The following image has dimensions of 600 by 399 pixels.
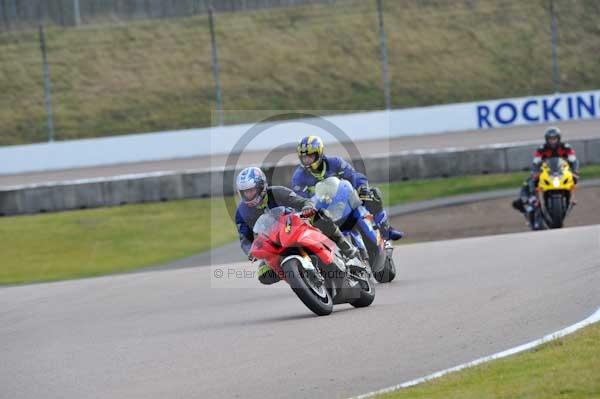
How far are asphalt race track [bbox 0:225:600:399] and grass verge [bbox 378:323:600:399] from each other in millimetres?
407

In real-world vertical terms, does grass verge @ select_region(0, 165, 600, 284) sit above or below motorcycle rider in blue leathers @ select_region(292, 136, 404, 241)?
below

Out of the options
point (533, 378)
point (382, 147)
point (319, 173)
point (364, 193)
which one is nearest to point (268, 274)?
point (319, 173)

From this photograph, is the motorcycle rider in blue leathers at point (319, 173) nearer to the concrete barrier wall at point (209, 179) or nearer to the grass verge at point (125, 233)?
the grass verge at point (125, 233)

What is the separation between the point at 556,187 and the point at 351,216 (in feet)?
24.9

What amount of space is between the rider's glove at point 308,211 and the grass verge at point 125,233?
10550mm

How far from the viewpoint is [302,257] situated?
909 centimetres

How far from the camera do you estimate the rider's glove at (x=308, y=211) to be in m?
9.27

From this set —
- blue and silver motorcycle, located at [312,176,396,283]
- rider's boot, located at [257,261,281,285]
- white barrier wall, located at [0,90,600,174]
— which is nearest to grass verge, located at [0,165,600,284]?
white barrier wall, located at [0,90,600,174]

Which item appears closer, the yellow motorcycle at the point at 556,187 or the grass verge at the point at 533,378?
the grass verge at the point at 533,378

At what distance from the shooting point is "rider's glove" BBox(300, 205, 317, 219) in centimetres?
927

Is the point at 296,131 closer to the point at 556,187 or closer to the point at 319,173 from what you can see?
the point at 556,187

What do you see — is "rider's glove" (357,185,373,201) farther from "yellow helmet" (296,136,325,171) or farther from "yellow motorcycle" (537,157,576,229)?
"yellow motorcycle" (537,157,576,229)

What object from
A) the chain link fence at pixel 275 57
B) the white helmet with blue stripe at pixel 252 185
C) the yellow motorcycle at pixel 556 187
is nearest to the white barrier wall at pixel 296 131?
the chain link fence at pixel 275 57

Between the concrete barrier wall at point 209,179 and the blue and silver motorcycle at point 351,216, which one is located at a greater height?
the blue and silver motorcycle at point 351,216
